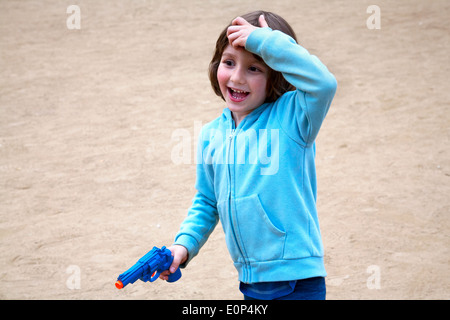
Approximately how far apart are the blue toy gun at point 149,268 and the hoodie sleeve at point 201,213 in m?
0.13

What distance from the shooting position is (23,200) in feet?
12.9

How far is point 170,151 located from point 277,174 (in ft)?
10.0

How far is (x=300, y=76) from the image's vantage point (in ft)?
4.90

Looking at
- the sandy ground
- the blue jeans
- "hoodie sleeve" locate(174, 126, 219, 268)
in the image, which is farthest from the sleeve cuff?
the sandy ground

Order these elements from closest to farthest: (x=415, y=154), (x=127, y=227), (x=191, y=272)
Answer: (x=191, y=272) < (x=127, y=227) < (x=415, y=154)

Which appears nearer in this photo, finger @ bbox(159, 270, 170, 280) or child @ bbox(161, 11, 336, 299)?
child @ bbox(161, 11, 336, 299)

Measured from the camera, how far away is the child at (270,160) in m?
1.52

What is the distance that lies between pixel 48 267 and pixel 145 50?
4.30 metres

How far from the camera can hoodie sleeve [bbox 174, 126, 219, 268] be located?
1777 millimetres

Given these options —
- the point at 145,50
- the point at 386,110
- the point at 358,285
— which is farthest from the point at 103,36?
the point at 358,285

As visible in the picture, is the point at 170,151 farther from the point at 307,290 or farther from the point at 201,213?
the point at 307,290

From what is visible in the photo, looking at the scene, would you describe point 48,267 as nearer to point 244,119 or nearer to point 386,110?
point 244,119

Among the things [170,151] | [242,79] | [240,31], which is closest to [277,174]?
[242,79]

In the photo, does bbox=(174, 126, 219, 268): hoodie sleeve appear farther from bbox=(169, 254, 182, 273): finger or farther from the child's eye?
the child's eye
